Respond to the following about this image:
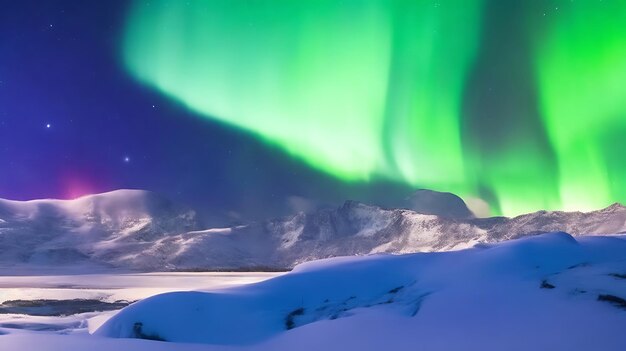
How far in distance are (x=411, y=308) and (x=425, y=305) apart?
1.55 feet

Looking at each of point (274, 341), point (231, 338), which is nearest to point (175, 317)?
point (231, 338)

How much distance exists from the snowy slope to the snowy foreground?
40 millimetres

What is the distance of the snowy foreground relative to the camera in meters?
13.1

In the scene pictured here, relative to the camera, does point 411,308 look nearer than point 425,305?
No

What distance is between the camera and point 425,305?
53.6 feet

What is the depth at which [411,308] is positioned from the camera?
1659cm

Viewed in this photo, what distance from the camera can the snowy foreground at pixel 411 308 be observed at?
13.1 m

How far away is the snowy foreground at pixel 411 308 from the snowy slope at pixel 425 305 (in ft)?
0.13

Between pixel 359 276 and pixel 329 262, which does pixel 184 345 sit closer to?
pixel 359 276

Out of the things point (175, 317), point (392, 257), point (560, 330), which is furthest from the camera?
point (392, 257)

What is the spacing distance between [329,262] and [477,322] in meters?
11.3

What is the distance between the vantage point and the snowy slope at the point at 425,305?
1303cm

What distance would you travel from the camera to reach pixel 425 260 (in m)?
22.9

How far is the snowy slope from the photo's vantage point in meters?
13.0
